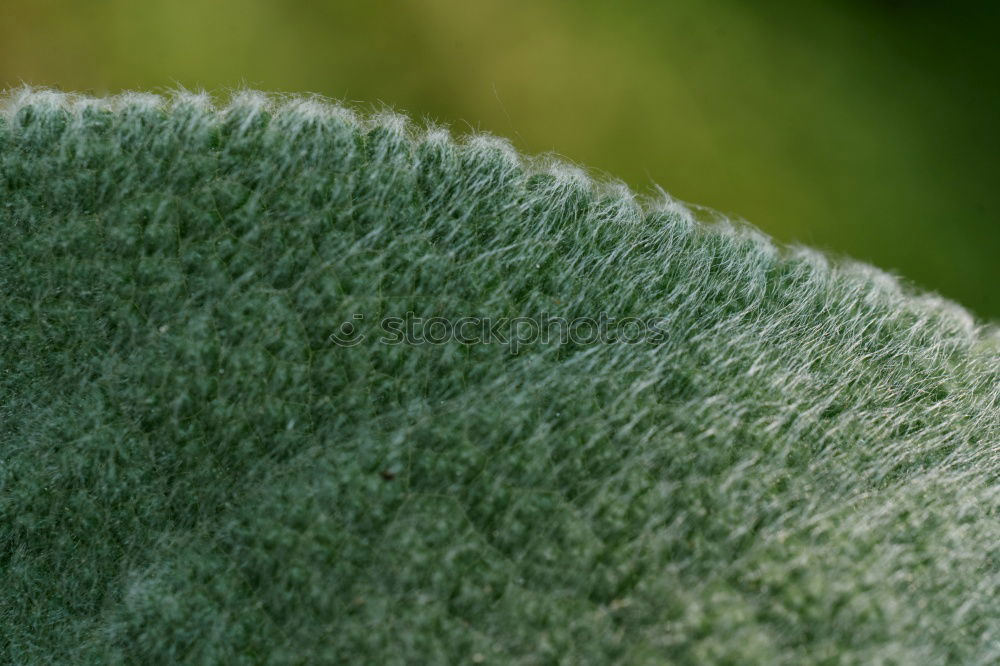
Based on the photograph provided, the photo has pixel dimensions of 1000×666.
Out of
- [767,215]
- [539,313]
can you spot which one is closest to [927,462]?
[539,313]

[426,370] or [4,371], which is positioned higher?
[426,370]

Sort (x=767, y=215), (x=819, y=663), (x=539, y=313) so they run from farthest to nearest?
(x=767, y=215) → (x=539, y=313) → (x=819, y=663)

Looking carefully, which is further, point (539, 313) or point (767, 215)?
point (767, 215)

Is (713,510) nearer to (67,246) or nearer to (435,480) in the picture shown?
(435,480)

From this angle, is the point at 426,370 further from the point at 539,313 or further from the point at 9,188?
the point at 9,188

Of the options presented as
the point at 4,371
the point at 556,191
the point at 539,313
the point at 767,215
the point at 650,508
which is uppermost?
the point at 767,215

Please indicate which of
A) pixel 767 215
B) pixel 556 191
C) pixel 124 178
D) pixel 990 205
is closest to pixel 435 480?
pixel 556 191

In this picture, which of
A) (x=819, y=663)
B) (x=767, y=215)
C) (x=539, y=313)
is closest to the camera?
(x=819, y=663)
